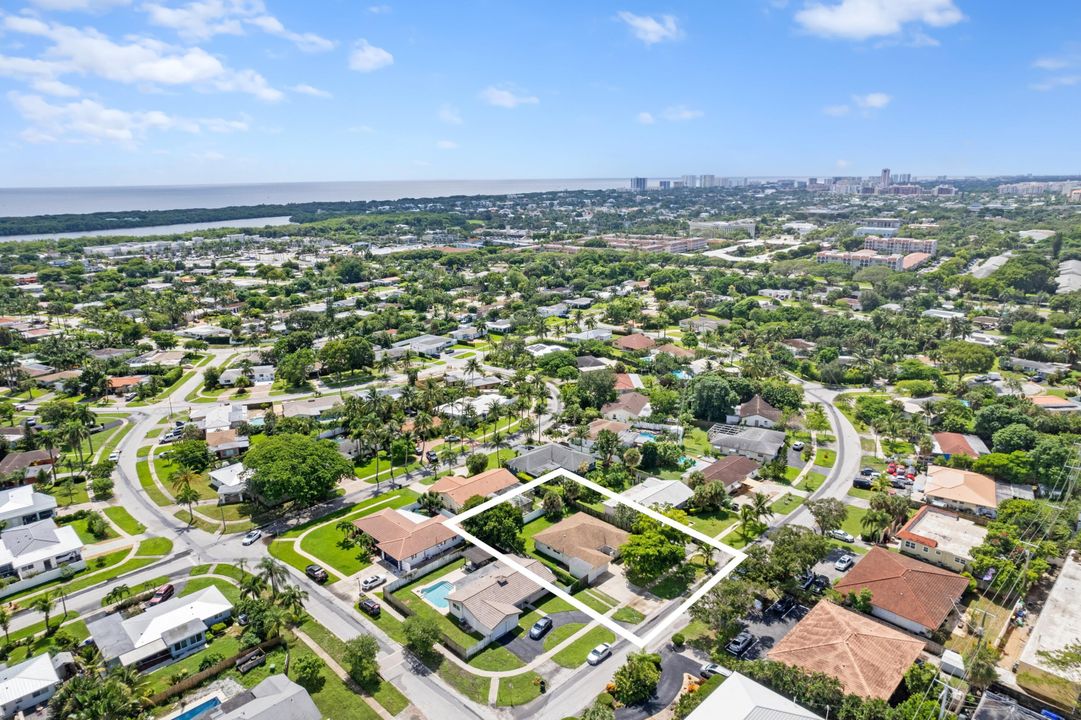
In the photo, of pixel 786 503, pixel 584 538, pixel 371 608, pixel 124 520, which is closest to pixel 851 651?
pixel 584 538

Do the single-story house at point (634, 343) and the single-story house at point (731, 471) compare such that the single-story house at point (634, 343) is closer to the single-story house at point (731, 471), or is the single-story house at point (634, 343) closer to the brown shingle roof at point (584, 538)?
the single-story house at point (731, 471)

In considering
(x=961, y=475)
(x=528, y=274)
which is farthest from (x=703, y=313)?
(x=961, y=475)

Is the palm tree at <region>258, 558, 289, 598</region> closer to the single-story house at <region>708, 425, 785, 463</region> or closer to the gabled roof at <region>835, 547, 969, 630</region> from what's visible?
the gabled roof at <region>835, 547, 969, 630</region>

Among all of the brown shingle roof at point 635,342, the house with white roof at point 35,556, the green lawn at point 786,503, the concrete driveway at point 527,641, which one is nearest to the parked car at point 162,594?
the house with white roof at point 35,556

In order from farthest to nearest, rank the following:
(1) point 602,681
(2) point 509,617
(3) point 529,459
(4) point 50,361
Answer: (4) point 50,361 < (3) point 529,459 < (2) point 509,617 < (1) point 602,681

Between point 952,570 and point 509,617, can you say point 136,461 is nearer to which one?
point 509,617

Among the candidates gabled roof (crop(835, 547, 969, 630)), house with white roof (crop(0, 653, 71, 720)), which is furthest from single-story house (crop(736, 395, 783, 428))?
house with white roof (crop(0, 653, 71, 720))
